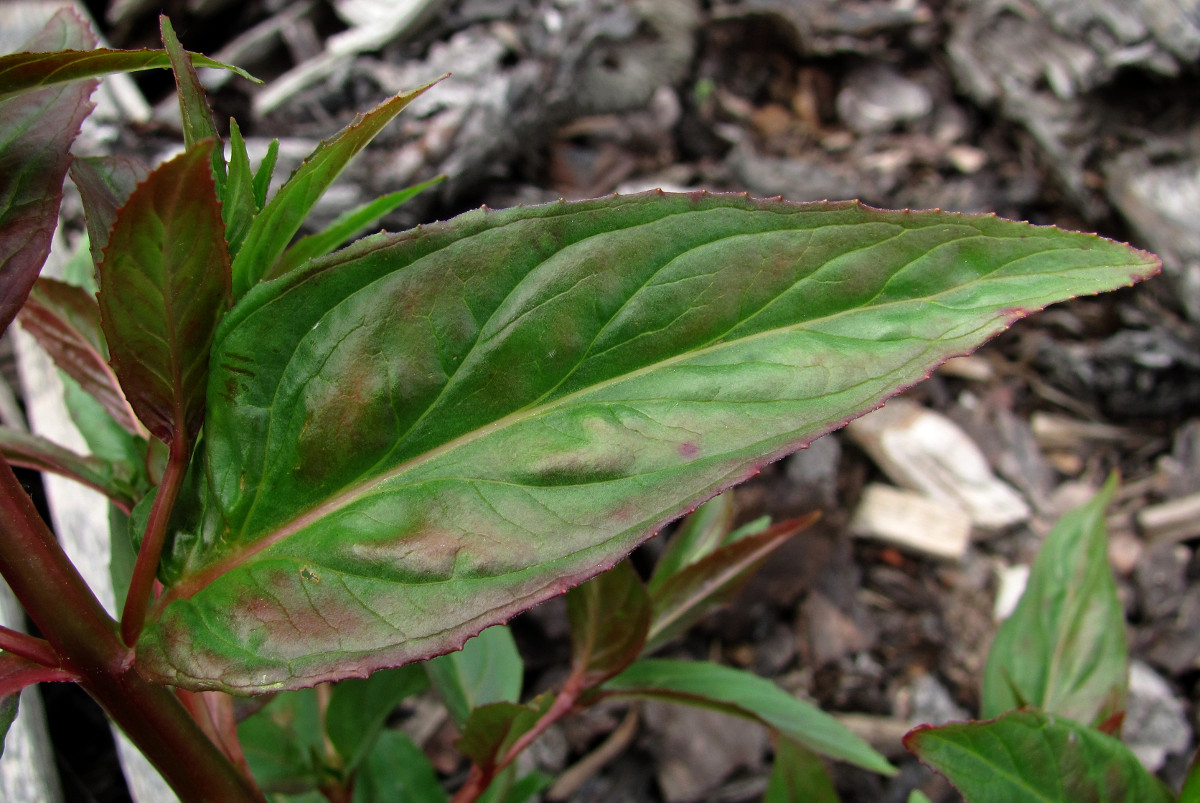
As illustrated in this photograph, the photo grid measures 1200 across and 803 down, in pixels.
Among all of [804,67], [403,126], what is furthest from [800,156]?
[403,126]

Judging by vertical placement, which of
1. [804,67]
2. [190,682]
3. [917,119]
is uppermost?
[190,682]

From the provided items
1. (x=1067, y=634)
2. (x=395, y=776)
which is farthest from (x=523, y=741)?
(x=1067, y=634)

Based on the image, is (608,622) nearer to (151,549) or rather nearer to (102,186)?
(151,549)

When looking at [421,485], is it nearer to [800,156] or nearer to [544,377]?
[544,377]

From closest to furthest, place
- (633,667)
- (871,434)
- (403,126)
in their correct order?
(633,667)
(403,126)
(871,434)

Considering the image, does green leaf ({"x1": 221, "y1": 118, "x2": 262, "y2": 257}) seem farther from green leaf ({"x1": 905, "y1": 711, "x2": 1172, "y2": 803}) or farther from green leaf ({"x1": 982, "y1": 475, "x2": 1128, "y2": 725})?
green leaf ({"x1": 982, "y1": 475, "x2": 1128, "y2": 725})

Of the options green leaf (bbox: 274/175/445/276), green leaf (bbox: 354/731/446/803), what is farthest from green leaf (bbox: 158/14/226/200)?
green leaf (bbox: 354/731/446/803)

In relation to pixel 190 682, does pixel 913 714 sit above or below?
below
